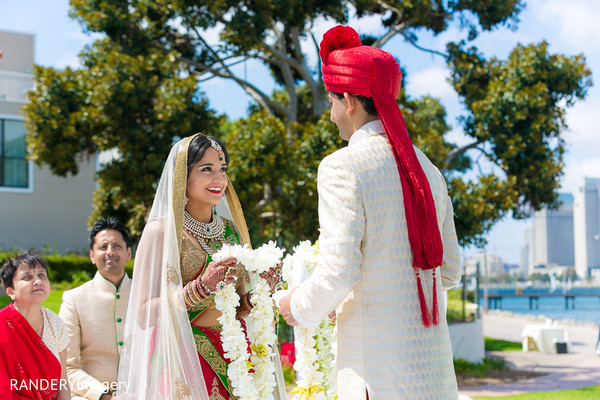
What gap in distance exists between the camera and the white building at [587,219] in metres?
160

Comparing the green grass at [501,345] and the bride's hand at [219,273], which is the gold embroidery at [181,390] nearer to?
the bride's hand at [219,273]

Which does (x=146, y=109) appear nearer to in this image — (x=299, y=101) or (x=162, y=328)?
(x=299, y=101)

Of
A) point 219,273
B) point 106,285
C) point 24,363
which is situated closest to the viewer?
point 219,273

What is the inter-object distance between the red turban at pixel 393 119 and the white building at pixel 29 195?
17.8 metres

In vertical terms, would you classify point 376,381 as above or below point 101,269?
below

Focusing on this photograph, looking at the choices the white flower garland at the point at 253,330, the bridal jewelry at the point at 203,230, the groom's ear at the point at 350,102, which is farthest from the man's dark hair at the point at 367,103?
the bridal jewelry at the point at 203,230

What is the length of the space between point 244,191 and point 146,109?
7.39ft

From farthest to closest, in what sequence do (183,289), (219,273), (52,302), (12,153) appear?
1. (12,153)
2. (52,302)
3. (183,289)
4. (219,273)

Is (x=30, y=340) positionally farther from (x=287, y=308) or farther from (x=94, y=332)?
(x=287, y=308)

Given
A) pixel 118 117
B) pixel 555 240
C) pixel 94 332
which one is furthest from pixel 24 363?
pixel 555 240

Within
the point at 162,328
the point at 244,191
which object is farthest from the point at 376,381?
the point at 244,191

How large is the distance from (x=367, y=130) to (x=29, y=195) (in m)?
18.6

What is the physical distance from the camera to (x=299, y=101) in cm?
1546

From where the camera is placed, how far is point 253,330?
305cm
